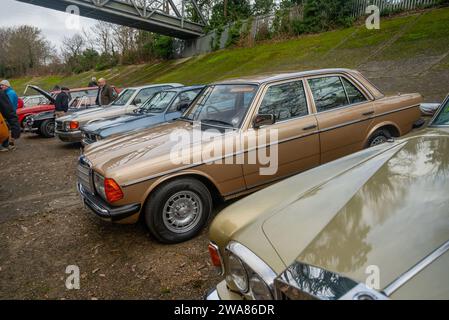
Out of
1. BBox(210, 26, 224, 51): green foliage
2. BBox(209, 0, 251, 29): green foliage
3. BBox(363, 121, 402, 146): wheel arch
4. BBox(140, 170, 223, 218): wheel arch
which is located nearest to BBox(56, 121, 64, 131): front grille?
BBox(140, 170, 223, 218): wheel arch

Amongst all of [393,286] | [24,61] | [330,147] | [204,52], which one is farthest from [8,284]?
[24,61]

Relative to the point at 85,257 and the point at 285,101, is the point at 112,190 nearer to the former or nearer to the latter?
the point at 85,257

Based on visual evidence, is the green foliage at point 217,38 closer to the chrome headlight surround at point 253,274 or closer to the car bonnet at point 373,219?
the car bonnet at point 373,219

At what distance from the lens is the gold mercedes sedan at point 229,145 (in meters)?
3.37

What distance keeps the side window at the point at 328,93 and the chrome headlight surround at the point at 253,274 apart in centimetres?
292

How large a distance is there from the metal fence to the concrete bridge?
45.0 feet

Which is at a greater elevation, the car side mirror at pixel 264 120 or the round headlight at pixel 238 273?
the car side mirror at pixel 264 120

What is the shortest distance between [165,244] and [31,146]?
843 centimetres

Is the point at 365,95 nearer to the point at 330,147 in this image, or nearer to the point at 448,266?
the point at 330,147

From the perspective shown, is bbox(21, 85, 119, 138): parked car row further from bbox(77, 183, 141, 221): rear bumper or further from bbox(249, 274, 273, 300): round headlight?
bbox(249, 274, 273, 300): round headlight

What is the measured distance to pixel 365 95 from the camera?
4.59 m

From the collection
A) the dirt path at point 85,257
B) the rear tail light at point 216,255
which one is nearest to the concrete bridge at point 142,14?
the dirt path at point 85,257

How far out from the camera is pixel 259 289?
1647 mm

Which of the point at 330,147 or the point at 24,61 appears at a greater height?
the point at 24,61
